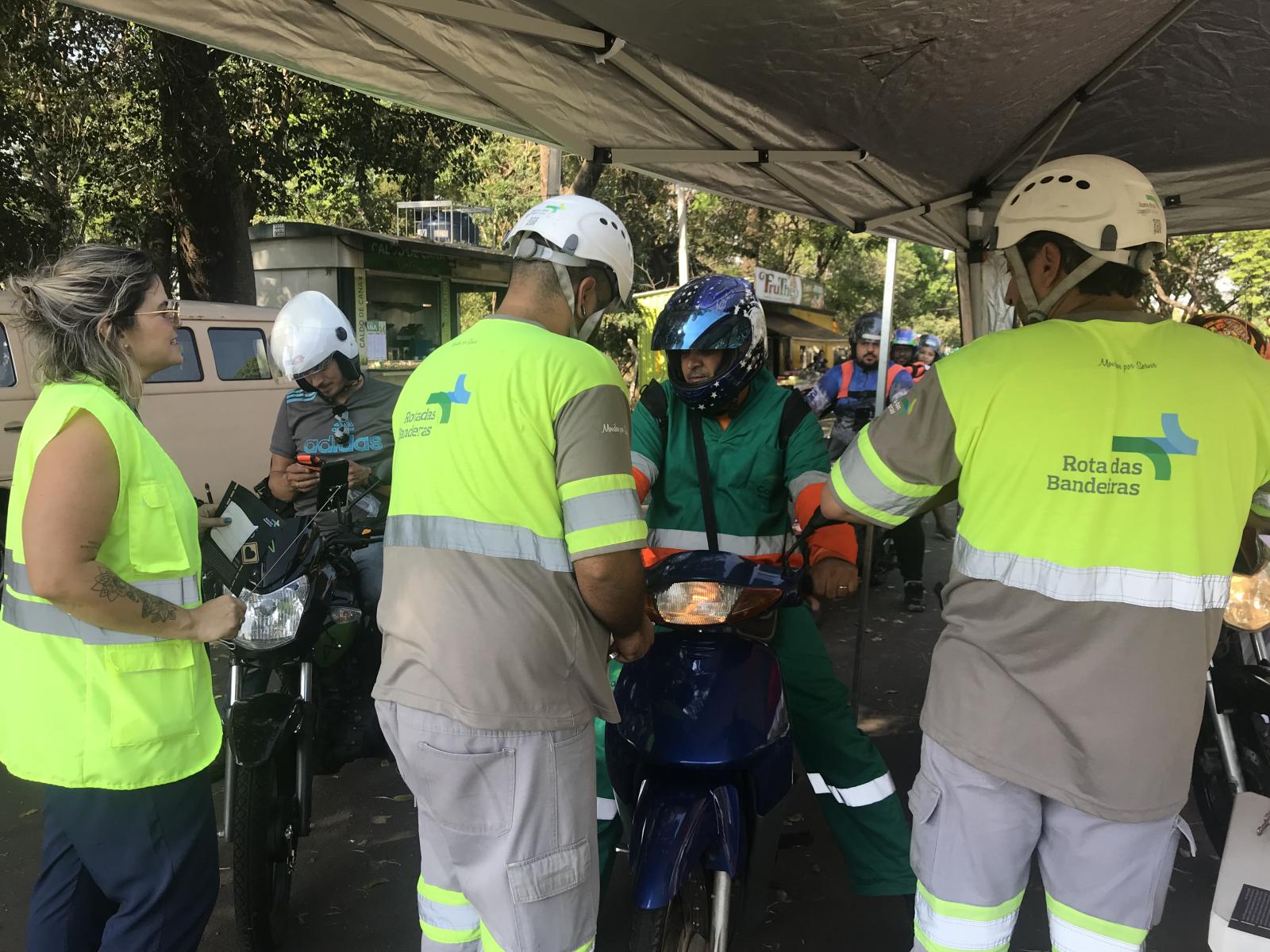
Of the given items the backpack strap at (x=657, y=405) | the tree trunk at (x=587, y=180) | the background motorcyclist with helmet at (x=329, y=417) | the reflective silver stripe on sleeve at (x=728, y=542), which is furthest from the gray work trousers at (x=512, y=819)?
the tree trunk at (x=587, y=180)

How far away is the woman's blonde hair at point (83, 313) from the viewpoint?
6.33ft

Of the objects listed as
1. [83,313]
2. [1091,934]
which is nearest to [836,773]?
[1091,934]

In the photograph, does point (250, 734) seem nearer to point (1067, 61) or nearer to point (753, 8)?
point (753, 8)

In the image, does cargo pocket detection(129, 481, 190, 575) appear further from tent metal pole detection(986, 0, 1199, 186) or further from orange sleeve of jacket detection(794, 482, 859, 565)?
tent metal pole detection(986, 0, 1199, 186)

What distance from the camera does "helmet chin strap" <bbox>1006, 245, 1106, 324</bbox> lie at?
1.86 m

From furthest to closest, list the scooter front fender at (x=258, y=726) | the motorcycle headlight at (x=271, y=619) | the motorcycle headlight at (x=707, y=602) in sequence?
the motorcycle headlight at (x=271, y=619) < the scooter front fender at (x=258, y=726) < the motorcycle headlight at (x=707, y=602)

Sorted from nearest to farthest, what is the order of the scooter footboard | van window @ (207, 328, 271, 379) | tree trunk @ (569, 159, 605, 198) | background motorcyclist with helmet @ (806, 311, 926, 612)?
the scooter footboard, tree trunk @ (569, 159, 605, 198), background motorcyclist with helmet @ (806, 311, 926, 612), van window @ (207, 328, 271, 379)

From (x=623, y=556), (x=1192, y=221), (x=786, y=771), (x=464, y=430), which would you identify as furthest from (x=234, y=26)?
(x=1192, y=221)

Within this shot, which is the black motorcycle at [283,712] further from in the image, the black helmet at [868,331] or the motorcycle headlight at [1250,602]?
the black helmet at [868,331]

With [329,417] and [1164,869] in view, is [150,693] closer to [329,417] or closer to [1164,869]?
[329,417]

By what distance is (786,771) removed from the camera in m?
2.29

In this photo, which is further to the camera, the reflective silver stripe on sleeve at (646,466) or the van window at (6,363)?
the van window at (6,363)

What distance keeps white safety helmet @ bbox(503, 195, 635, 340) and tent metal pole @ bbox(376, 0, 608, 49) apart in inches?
31.0

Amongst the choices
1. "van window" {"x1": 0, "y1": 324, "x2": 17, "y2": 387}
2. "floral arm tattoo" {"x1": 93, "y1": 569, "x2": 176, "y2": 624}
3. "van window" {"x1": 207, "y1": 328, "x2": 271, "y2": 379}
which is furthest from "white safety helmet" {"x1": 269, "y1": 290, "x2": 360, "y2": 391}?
"van window" {"x1": 207, "y1": 328, "x2": 271, "y2": 379}
